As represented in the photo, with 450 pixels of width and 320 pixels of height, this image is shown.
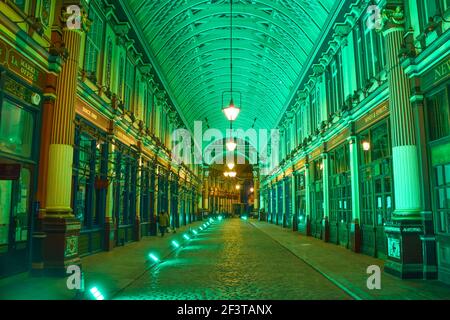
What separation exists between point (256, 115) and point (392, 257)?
35719 millimetres

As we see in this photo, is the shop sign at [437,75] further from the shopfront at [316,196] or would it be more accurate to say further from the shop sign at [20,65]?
the shopfront at [316,196]

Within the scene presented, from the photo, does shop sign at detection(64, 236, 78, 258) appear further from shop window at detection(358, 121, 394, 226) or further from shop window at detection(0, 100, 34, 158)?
shop window at detection(358, 121, 394, 226)

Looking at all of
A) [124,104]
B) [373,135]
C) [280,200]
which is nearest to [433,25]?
[373,135]

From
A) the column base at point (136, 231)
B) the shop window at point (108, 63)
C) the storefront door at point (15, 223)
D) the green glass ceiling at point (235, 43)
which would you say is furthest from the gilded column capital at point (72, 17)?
the column base at point (136, 231)

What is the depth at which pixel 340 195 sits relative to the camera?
1822 centimetres

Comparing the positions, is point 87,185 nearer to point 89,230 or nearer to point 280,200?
point 89,230

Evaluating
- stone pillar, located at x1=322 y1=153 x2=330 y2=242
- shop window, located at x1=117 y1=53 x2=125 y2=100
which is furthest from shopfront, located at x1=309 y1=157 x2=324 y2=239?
shop window, located at x1=117 y1=53 x2=125 y2=100

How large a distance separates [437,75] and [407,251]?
4.27m

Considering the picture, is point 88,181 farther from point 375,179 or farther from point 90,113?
point 375,179

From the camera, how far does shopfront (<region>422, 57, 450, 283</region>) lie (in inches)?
362

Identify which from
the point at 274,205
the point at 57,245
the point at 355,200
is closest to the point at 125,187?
the point at 57,245

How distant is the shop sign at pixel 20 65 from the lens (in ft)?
27.3

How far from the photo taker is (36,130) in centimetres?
988

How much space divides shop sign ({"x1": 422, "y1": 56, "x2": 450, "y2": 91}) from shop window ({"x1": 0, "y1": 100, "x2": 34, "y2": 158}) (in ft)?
32.1
